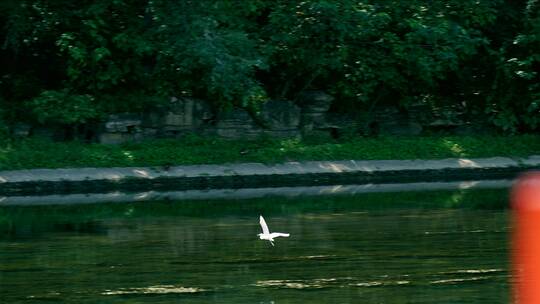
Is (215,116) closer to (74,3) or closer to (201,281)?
(74,3)

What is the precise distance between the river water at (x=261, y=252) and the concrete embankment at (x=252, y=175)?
2680mm

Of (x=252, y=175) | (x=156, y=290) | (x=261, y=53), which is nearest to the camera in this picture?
(x=156, y=290)

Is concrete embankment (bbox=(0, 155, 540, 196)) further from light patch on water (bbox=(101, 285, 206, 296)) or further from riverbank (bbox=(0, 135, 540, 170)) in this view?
light patch on water (bbox=(101, 285, 206, 296))

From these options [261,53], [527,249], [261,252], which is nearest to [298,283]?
[261,252]

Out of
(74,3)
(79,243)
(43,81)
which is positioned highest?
(74,3)

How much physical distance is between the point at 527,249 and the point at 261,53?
11.3 m

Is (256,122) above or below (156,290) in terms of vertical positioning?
above

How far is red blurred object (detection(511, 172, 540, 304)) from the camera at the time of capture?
6.46m

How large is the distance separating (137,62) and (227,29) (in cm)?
253

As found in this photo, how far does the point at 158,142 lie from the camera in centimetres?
2475

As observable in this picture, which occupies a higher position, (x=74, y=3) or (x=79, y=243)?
(x=74, y=3)

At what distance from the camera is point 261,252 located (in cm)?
1398

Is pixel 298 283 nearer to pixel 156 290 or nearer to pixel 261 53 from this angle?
pixel 156 290

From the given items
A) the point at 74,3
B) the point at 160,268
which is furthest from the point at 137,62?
the point at 160,268
